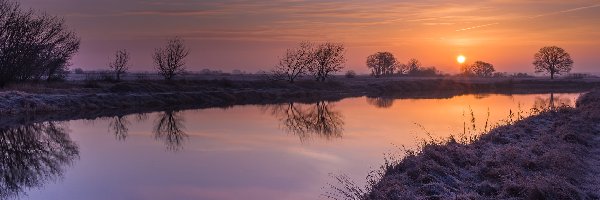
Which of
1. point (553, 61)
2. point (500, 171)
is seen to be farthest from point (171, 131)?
point (553, 61)

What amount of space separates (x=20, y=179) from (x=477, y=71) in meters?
167

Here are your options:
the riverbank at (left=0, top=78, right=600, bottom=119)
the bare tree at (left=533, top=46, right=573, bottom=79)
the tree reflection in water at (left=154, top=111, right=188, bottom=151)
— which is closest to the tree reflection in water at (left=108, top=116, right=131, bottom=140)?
the tree reflection in water at (left=154, top=111, right=188, bottom=151)

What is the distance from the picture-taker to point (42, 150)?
20922 mm

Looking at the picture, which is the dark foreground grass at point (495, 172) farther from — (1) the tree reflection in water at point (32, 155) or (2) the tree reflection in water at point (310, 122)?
(2) the tree reflection in water at point (310, 122)

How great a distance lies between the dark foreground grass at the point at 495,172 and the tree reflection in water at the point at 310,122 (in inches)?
385

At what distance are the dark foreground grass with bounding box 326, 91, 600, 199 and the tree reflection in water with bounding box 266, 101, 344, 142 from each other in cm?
978

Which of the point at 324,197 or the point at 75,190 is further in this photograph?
the point at 75,190

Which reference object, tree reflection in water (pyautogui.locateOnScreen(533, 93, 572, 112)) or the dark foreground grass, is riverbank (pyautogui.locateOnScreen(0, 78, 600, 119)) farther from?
the dark foreground grass

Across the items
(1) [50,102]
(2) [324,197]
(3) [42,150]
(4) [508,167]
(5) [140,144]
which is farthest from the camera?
(1) [50,102]

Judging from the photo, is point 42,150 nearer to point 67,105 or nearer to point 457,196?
point 457,196

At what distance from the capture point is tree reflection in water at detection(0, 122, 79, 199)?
49.7ft

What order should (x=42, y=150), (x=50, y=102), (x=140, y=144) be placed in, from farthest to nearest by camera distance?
(x=50, y=102) → (x=140, y=144) → (x=42, y=150)

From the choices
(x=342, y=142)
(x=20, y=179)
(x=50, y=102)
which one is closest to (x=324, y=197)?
(x=20, y=179)

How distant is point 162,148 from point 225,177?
655 cm
